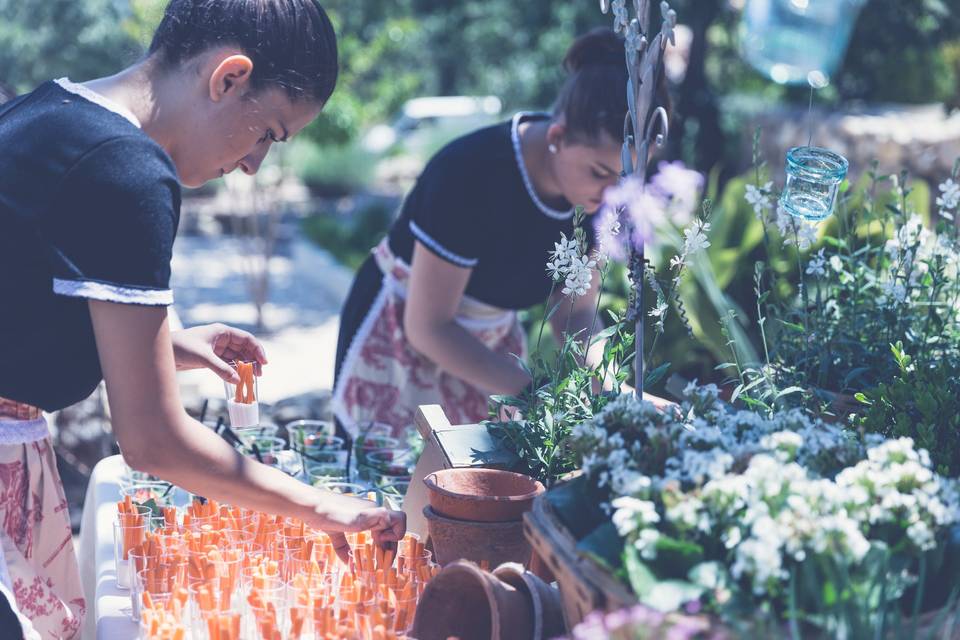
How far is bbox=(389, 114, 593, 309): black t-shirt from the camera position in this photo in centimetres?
244

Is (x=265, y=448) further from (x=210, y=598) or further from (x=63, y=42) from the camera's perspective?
(x=63, y=42)

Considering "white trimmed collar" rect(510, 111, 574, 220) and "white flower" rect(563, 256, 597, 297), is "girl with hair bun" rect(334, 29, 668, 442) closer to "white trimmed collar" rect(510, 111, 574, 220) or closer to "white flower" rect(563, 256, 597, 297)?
"white trimmed collar" rect(510, 111, 574, 220)

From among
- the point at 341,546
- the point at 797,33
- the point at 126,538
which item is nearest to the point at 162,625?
the point at 341,546

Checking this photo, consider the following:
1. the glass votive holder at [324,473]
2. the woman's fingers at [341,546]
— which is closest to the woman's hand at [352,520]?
the woman's fingers at [341,546]

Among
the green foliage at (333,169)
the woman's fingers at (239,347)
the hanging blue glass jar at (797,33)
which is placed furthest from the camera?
the green foliage at (333,169)

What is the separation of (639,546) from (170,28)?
0.99 meters

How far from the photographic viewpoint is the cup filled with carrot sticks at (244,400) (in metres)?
1.75

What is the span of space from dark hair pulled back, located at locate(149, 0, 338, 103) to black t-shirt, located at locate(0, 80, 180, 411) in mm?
158

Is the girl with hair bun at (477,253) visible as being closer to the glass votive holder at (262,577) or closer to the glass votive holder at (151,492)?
the glass votive holder at (151,492)

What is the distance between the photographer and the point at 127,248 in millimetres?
1313

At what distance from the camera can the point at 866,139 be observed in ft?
28.6

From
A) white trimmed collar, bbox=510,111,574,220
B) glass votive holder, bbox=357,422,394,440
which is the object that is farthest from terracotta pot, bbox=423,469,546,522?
white trimmed collar, bbox=510,111,574,220

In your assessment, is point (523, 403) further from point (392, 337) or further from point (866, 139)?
point (866, 139)

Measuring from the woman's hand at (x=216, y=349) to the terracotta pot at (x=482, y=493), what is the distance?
43cm
